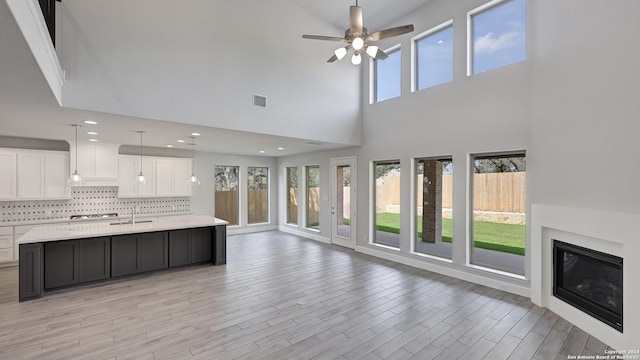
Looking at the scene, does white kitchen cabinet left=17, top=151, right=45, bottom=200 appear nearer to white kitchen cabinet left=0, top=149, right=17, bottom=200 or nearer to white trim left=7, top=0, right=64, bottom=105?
white kitchen cabinet left=0, top=149, right=17, bottom=200

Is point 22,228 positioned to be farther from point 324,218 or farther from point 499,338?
point 499,338

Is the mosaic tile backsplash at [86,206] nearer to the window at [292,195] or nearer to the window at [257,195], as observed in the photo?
the window at [257,195]

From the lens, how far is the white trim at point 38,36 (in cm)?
173

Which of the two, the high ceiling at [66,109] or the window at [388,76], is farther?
the window at [388,76]

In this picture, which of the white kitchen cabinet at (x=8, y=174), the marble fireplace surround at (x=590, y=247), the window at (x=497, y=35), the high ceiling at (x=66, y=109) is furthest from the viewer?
the white kitchen cabinet at (x=8, y=174)

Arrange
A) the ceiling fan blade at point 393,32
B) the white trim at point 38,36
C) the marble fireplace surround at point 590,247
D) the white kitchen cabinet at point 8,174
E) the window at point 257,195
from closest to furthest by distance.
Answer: the white trim at point 38,36, the marble fireplace surround at point 590,247, the ceiling fan blade at point 393,32, the white kitchen cabinet at point 8,174, the window at point 257,195

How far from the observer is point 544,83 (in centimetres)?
380

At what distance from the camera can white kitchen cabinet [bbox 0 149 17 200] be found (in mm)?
5512

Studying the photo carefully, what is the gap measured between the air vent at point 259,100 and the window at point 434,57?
3.02 m

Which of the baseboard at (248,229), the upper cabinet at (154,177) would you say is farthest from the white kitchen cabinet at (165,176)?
the baseboard at (248,229)

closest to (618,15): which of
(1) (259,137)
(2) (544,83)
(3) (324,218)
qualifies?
(2) (544,83)

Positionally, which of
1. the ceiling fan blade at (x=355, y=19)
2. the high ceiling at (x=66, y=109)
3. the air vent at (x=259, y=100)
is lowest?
the high ceiling at (x=66, y=109)

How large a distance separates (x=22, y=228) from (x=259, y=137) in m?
5.06

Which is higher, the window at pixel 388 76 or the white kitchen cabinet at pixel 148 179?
the window at pixel 388 76
